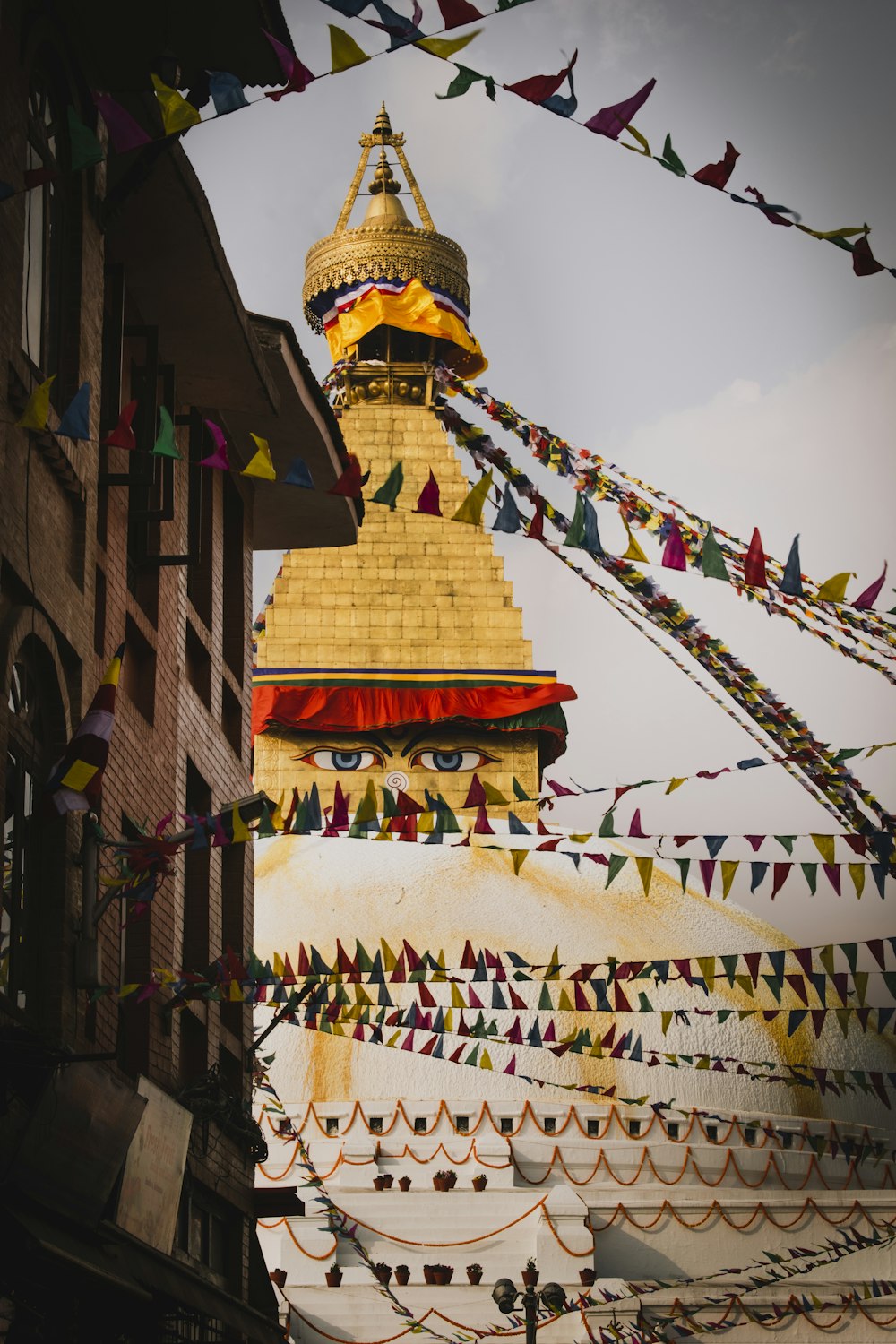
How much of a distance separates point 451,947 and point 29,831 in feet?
53.2

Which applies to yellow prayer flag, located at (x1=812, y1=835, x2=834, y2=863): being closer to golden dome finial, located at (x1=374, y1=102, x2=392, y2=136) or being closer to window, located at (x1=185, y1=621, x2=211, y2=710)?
window, located at (x1=185, y1=621, x2=211, y2=710)

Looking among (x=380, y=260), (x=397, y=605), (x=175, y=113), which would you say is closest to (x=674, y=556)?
(x=175, y=113)

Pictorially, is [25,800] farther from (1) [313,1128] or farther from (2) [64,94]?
(1) [313,1128]

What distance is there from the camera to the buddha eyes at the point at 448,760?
33531mm

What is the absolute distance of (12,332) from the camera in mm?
9562

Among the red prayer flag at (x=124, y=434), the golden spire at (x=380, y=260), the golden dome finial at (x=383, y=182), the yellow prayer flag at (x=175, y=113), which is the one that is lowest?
the red prayer flag at (x=124, y=434)

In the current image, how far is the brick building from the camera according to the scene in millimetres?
9438

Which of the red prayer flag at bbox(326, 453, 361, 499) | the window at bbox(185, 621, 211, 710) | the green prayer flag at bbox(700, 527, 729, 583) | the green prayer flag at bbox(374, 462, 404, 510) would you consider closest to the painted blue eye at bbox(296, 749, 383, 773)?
the window at bbox(185, 621, 211, 710)

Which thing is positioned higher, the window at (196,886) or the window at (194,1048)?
the window at (196,886)

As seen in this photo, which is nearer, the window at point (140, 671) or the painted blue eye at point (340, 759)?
the window at point (140, 671)

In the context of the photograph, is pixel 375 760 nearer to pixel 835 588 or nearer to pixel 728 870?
pixel 728 870

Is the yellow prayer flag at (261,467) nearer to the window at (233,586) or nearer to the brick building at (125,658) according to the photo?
the brick building at (125,658)

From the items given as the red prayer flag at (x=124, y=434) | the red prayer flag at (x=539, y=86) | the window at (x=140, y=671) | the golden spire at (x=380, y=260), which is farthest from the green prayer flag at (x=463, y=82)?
the golden spire at (x=380, y=260)

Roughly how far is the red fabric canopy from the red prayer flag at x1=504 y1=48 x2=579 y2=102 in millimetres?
24709
